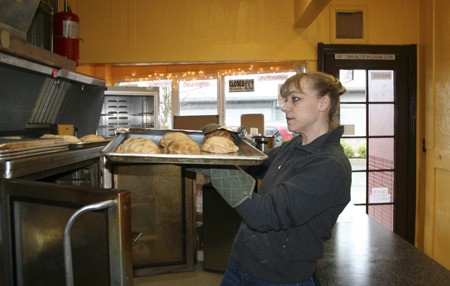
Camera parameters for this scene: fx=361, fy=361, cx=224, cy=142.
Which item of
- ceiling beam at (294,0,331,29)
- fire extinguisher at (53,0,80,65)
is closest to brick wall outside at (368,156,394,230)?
ceiling beam at (294,0,331,29)

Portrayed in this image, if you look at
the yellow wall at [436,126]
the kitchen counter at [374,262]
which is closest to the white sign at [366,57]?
the yellow wall at [436,126]

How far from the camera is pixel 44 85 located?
2604 millimetres

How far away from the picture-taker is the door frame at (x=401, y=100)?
4.18 m

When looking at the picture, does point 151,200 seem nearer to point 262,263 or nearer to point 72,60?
point 72,60

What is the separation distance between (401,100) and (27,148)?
4016 mm

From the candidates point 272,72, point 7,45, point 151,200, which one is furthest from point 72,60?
point 272,72

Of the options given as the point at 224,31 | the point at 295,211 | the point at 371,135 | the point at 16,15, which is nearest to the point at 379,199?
the point at 371,135

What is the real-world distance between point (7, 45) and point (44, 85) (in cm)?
59

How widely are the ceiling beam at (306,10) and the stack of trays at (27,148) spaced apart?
2525mm

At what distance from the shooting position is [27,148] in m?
1.69

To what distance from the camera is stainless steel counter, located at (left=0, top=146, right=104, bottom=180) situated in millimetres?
1399

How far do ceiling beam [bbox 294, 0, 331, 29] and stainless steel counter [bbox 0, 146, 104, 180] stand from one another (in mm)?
2398

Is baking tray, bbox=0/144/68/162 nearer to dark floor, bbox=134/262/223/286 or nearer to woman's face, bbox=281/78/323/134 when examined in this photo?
woman's face, bbox=281/78/323/134

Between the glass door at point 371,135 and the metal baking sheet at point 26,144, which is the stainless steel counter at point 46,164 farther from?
the glass door at point 371,135
